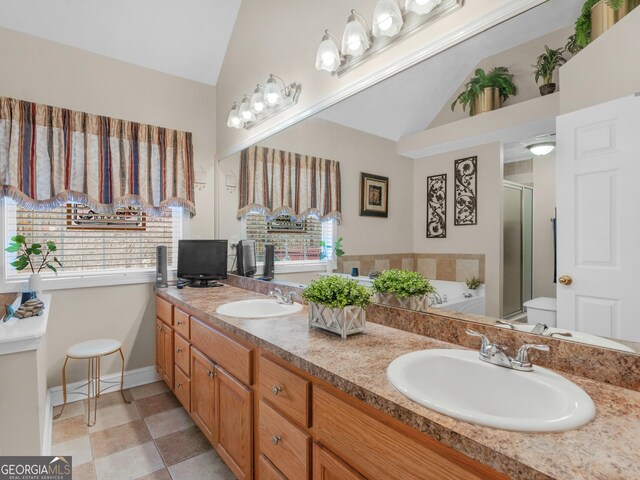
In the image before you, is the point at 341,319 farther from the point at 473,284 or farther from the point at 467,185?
the point at 467,185

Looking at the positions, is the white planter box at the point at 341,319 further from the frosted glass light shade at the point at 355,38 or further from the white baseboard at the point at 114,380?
the white baseboard at the point at 114,380

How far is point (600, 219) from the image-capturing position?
92cm

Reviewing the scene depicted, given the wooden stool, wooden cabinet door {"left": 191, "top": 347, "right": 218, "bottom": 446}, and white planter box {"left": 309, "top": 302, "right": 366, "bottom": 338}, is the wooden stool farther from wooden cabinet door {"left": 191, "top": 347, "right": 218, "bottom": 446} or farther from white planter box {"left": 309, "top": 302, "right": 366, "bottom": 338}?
white planter box {"left": 309, "top": 302, "right": 366, "bottom": 338}

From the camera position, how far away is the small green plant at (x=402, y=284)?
4.67ft

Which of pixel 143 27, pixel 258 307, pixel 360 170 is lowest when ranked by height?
pixel 258 307

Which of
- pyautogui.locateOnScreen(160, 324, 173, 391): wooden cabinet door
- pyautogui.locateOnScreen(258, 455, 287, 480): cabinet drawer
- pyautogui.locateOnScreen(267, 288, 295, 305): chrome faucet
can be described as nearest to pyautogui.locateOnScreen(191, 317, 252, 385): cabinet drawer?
pyautogui.locateOnScreen(258, 455, 287, 480): cabinet drawer

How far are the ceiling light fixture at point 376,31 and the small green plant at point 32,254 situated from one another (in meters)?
2.23

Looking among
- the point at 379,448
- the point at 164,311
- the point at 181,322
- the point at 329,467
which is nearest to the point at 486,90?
the point at 379,448

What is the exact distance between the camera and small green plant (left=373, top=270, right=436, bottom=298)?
1.42 m

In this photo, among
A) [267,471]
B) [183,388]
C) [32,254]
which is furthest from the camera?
[32,254]

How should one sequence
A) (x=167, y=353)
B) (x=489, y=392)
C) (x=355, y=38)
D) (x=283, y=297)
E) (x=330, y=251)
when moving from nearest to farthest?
(x=489, y=392) → (x=355, y=38) → (x=330, y=251) → (x=283, y=297) → (x=167, y=353)

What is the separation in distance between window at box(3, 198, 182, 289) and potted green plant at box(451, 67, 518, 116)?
259cm

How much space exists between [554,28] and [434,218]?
69 centimetres

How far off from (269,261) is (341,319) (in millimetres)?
1214
